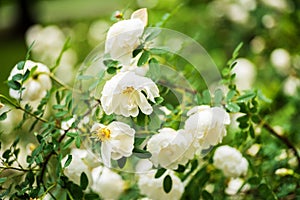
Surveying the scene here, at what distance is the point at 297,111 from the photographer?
1.20 m

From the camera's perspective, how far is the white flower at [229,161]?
0.80m

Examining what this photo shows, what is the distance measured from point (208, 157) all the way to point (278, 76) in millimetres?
756

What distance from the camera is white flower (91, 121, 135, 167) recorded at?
0.63m

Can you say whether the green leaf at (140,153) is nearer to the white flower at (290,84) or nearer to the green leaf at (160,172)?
the green leaf at (160,172)

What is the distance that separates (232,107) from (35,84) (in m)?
0.28

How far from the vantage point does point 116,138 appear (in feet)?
2.07

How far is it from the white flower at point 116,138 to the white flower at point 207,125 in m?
0.07

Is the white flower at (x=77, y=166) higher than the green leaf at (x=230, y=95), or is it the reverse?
the green leaf at (x=230, y=95)

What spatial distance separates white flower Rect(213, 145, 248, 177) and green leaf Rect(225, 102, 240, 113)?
0.35 ft

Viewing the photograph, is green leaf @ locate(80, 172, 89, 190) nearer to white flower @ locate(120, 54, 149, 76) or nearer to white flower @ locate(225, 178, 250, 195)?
white flower @ locate(120, 54, 149, 76)

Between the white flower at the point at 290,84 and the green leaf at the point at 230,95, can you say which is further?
the white flower at the point at 290,84

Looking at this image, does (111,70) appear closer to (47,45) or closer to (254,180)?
(254,180)

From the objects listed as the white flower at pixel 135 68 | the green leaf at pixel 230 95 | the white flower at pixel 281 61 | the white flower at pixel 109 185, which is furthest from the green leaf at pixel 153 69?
the white flower at pixel 281 61

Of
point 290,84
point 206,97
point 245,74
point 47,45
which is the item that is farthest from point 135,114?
point 47,45
